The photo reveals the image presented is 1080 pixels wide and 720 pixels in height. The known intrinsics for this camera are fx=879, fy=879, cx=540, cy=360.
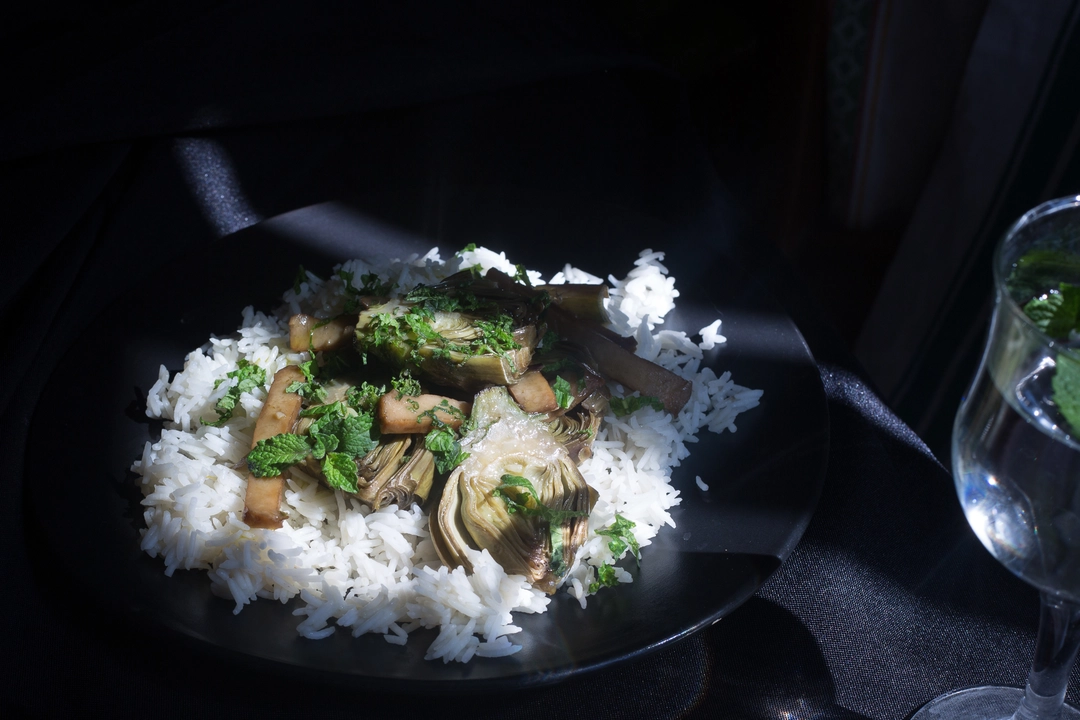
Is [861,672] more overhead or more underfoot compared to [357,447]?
more underfoot

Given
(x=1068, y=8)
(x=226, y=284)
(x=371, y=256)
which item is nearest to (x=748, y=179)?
(x=1068, y=8)

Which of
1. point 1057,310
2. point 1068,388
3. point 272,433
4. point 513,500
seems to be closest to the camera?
point 1068,388

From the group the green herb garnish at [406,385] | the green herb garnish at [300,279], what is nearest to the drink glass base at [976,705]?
the green herb garnish at [406,385]

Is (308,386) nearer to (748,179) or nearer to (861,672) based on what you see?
(861,672)

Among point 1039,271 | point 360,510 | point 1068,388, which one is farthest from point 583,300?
point 1068,388

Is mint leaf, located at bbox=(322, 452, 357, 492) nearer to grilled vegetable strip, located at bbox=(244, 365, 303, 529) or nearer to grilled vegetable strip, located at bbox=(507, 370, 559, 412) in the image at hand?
grilled vegetable strip, located at bbox=(244, 365, 303, 529)

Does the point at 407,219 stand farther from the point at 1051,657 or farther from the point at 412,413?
the point at 1051,657
